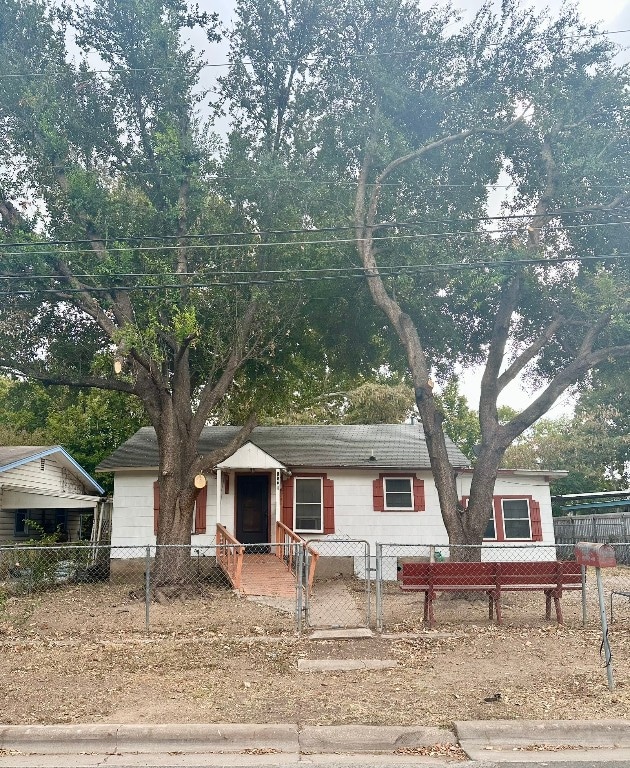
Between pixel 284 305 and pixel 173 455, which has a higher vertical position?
pixel 284 305

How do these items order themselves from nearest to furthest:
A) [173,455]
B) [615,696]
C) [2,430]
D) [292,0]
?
[615,696] < [173,455] < [292,0] < [2,430]

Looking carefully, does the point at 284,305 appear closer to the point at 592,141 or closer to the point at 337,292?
the point at 337,292

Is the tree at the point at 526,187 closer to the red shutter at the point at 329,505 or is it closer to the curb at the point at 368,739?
the red shutter at the point at 329,505

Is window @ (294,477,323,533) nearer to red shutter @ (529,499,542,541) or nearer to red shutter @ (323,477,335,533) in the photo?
red shutter @ (323,477,335,533)

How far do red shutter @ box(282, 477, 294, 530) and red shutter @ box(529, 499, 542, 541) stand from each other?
22.4 feet

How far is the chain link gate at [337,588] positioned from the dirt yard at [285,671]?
527mm

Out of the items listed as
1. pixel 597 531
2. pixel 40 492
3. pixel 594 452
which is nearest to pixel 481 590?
pixel 40 492

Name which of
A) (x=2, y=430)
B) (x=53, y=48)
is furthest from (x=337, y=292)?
(x=2, y=430)

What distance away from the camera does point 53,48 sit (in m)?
15.5

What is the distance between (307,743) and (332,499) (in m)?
12.9

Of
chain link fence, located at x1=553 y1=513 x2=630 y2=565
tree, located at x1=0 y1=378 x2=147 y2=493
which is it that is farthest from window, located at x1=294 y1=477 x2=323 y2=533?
tree, located at x1=0 y1=378 x2=147 y2=493

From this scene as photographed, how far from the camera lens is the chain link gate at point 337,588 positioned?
1053cm

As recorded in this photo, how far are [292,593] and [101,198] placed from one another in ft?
30.6

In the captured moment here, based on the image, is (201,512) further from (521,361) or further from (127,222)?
(521,361)
